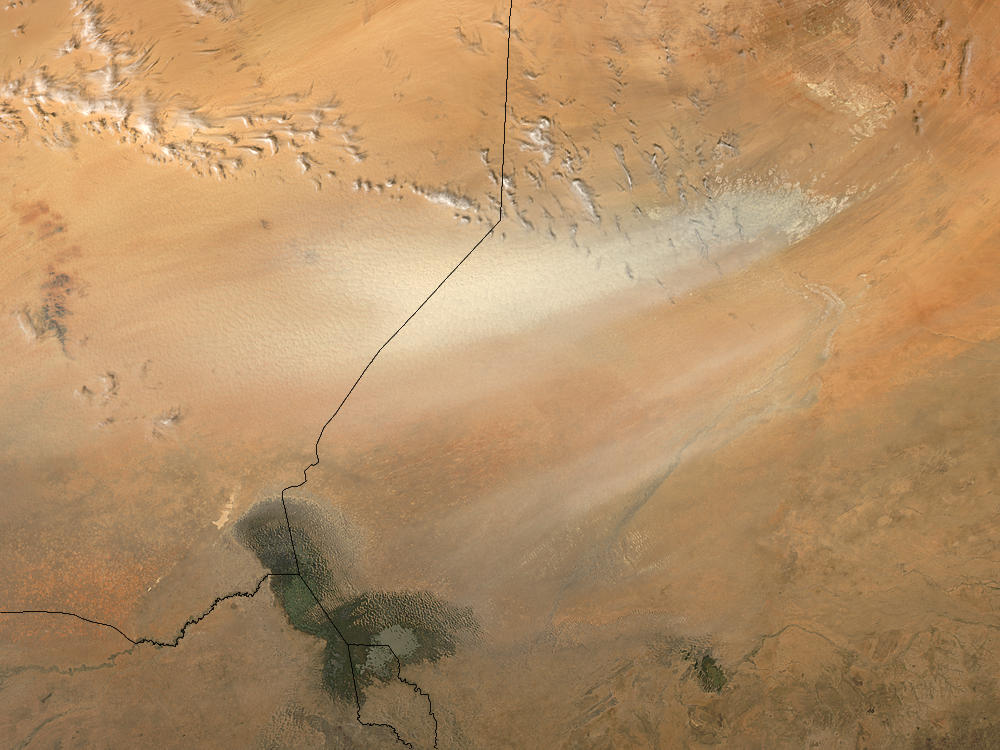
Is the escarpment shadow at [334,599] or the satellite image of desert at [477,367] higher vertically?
the satellite image of desert at [477,367]

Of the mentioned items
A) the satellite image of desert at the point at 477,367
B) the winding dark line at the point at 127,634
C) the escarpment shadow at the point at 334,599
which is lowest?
the winding dark line at the point at 127,634

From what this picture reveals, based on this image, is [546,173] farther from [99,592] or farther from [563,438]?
[99,592]

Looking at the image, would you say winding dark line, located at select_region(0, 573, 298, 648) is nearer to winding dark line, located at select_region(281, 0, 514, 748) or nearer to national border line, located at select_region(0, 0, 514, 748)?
national border line, located at select_region(0, 0, 514, 748)

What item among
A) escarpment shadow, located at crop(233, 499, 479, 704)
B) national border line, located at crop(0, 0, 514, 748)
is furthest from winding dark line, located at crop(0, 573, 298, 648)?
escarpment shadow, located at crop(233, 499, 479, 704)

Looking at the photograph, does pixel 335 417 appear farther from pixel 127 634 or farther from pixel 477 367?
pixel 127 634

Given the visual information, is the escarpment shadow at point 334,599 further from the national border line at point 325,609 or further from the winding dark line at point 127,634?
the winding dark line at point 127,634

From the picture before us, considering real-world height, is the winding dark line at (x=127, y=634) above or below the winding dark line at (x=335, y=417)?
below

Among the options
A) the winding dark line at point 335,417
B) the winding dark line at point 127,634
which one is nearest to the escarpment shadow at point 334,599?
the winding dark line at point 335,417

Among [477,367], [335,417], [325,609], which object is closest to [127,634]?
[325,609]

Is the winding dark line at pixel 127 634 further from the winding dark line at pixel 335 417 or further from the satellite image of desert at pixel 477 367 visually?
the winding dark line at pixel 335 417
